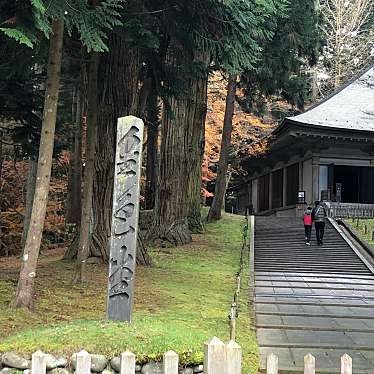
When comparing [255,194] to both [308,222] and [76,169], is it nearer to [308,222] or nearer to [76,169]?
[308,222]

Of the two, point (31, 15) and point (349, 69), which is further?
point (349, 69)

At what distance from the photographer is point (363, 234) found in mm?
19469

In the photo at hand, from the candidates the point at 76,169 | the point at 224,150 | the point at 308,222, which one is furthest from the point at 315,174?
the point at 76,169

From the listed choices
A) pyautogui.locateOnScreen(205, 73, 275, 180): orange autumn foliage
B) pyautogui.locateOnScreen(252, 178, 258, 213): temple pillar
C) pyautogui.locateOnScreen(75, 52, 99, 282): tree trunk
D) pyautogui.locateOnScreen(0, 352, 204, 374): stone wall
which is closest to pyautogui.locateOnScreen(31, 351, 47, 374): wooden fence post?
pyautogui.locateOnScreen(0, 352, 204, 374): stone wall

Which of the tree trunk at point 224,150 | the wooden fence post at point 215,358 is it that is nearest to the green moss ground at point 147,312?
the wooden fence post at point 215,358

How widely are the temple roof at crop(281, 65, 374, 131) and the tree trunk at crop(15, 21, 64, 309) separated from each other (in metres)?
18.1

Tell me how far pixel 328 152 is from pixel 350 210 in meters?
3.12

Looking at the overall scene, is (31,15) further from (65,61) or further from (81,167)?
(81,167)

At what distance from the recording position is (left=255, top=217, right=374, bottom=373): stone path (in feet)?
23.4

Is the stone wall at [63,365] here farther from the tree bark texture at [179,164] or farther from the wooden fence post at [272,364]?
the tree bark texture at [179,164]

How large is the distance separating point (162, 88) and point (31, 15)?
5.20 m

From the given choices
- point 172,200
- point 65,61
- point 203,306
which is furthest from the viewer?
point 172,200

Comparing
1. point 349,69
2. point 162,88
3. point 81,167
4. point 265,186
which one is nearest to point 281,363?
point 162,88

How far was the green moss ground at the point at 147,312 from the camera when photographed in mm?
4887
